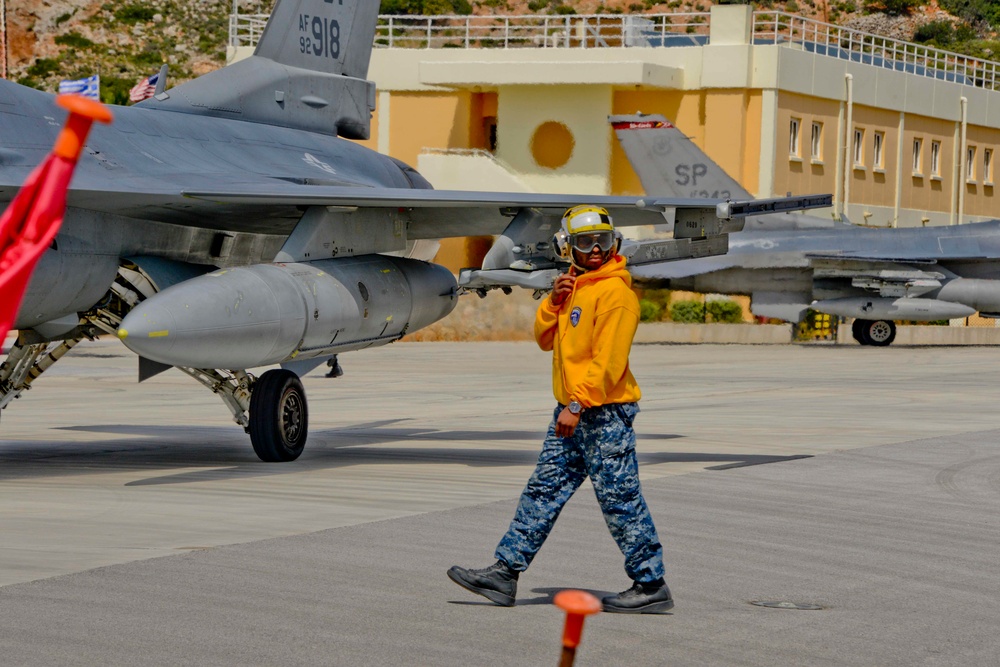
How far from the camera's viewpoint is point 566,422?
21.7 ft

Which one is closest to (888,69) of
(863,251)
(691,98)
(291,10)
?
(691,98)

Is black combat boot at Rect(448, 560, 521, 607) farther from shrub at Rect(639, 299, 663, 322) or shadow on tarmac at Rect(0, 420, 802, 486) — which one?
shrub at Rect(639, 299, 663, 322)

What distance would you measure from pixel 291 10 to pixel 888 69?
127ft

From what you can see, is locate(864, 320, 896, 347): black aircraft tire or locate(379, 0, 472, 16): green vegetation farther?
locate(379, 0, 472, 16): green vegetation

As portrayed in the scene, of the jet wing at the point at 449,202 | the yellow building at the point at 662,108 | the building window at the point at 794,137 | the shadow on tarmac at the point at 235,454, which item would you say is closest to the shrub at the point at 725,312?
the yellow building at the point at 662,108

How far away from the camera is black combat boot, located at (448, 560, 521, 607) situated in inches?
260

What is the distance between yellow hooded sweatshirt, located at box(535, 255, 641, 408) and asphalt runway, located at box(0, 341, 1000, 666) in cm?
100

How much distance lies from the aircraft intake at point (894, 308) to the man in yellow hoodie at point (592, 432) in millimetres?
29784

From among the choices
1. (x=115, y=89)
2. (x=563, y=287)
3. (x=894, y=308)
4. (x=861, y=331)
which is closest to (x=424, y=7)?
(x=115, y=89)

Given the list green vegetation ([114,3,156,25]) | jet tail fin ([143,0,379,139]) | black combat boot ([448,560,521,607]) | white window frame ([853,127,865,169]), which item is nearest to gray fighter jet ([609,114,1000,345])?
white window frame ([853,127,865,169])

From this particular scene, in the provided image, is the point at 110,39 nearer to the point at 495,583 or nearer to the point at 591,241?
the point at 591,241

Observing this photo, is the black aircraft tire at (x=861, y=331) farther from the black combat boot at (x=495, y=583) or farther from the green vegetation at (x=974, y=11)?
the green vegetation at (x=974, y=11)

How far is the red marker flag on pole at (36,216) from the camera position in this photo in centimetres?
190

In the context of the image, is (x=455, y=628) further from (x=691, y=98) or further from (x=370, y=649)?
(x=691, y=98)
